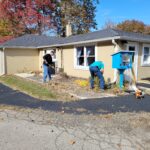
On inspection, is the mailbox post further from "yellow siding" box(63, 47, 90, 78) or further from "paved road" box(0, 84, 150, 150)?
"yellow siding" box(63, 47, 90, 78)

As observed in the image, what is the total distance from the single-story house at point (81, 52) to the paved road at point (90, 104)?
3743mm

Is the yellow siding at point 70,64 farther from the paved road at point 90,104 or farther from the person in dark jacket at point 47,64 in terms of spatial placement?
the paved road at point 90,104

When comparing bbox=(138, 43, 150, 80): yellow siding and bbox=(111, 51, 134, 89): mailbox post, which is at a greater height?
bbox=(111, 51, 134, 89): mailbox post

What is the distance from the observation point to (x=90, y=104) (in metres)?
7.46

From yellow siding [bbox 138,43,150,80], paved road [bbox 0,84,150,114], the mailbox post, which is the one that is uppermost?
the mailbox post

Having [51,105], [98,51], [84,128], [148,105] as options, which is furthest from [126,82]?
[84,128]

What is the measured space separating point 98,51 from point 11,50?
8.53m

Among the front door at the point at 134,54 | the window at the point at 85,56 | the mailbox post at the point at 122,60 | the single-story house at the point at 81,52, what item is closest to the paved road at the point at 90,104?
the mailbox post at the point at 122,60

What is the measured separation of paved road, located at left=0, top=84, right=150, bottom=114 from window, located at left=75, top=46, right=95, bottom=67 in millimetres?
5215

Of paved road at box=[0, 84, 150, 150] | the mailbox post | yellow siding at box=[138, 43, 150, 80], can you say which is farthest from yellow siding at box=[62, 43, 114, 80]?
paved road at box=[0, 84, 150, 150]

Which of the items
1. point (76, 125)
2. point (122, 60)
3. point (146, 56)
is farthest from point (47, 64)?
point (76, 125)

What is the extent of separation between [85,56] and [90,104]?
6.54m

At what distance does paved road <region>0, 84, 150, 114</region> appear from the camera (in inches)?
265

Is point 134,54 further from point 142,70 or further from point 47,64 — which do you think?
point 47,64
